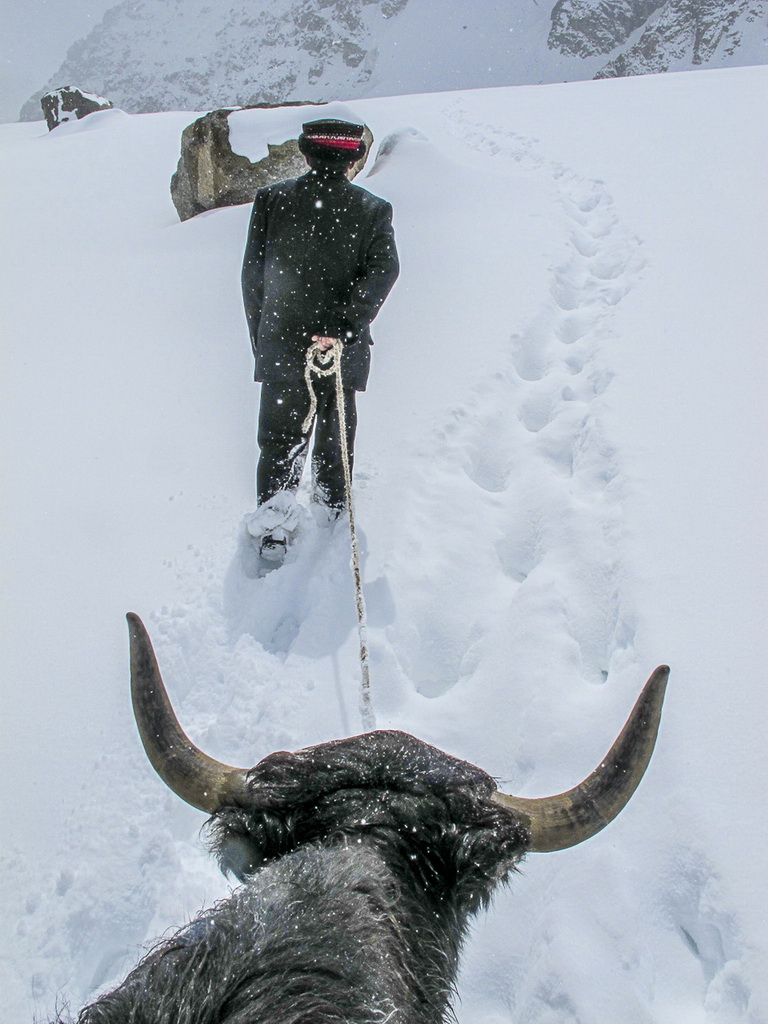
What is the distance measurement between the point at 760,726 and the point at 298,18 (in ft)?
631

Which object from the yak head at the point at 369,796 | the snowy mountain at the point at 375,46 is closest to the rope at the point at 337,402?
the yak head at the point at 369,796

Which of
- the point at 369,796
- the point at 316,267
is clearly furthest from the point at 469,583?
the point at 369,796

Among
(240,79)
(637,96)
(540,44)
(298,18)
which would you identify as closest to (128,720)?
(637,96)

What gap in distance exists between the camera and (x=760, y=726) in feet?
6.73

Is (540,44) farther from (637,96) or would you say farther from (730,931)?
(730,931)

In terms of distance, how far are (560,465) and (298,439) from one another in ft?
4.74

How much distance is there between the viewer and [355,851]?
111cm

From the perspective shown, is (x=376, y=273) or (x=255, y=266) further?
(x=255, y=266)

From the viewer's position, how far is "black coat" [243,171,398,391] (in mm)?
2816

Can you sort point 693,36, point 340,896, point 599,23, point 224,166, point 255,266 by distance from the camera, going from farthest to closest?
point 599,23 → point 693,36 → point 224,166 → point 255,266 → point 340,896

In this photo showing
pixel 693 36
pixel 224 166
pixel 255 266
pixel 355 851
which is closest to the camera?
pixel 355 851

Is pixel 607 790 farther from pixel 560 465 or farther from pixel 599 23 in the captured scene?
pixel 599 23

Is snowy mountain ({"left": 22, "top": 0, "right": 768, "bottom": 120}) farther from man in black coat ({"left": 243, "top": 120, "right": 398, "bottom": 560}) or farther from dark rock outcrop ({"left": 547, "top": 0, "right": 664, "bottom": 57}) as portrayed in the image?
man in black coat ({"left": 243, "top": 120, "right": 398, "bottom": 560})

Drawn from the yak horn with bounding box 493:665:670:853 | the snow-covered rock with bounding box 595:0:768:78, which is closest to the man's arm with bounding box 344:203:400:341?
the yak horn with bounding box 493:665:670:853
